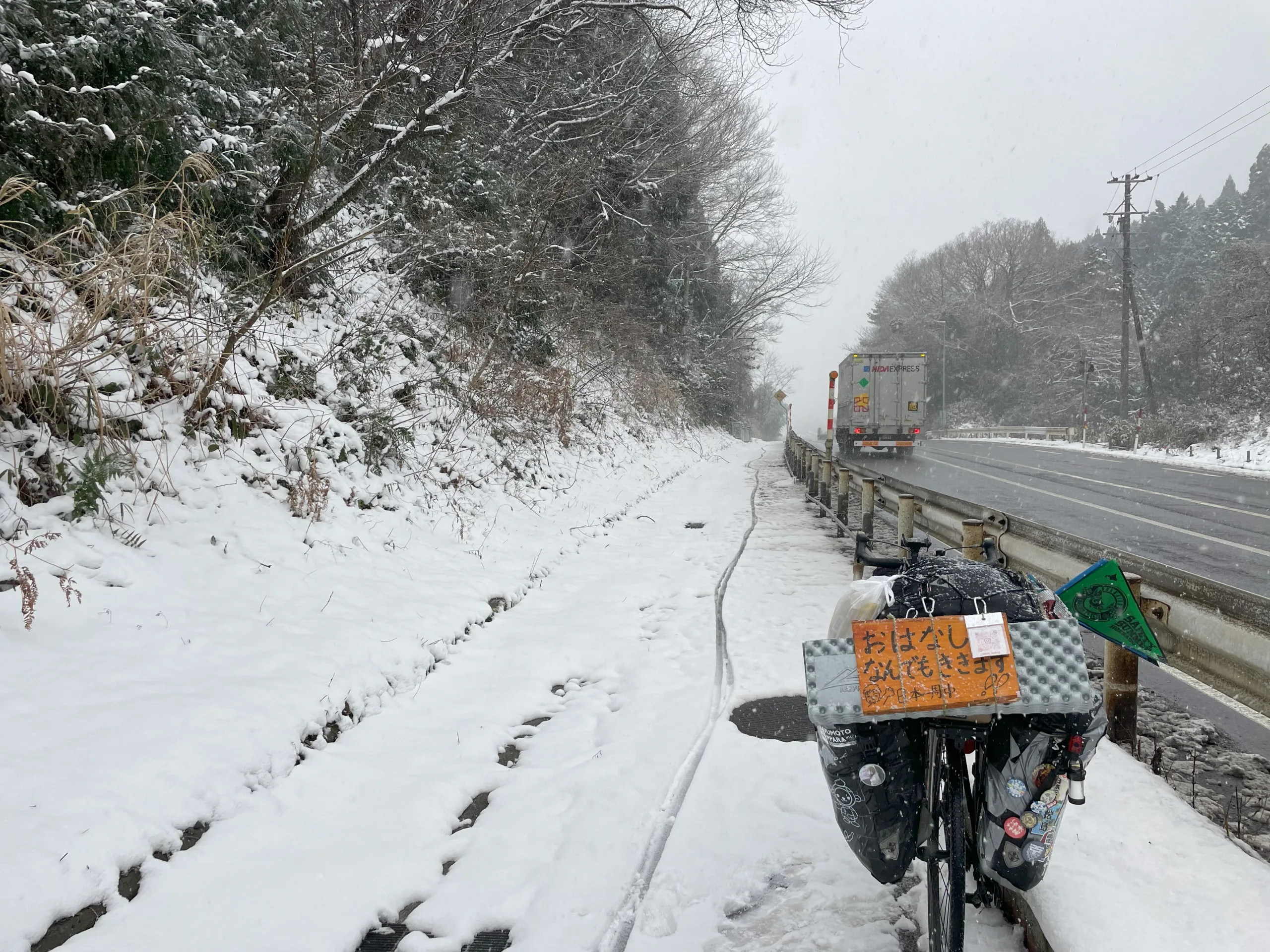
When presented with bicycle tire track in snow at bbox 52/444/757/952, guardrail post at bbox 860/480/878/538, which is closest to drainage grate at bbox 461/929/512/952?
bicycle tire track in snow at bbox 52/444/757/952

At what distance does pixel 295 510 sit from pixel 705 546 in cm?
526

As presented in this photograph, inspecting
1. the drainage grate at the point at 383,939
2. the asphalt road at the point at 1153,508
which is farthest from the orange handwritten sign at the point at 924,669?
the asphalt road at the point at 1153,508

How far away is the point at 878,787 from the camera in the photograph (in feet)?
6.82

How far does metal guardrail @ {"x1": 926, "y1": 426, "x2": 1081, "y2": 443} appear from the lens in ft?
124

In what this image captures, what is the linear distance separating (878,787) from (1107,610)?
1.53 m

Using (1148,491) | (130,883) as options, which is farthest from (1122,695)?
(1148,491)

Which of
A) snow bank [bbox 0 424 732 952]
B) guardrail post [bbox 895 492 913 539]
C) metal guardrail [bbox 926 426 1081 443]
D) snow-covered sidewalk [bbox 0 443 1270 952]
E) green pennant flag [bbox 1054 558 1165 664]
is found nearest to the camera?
snow-covered sidewalk [bbox 0 443 1270 952]

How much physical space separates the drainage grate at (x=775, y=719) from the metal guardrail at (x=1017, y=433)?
3911 centimetres

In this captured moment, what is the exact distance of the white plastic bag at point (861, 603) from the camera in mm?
2252

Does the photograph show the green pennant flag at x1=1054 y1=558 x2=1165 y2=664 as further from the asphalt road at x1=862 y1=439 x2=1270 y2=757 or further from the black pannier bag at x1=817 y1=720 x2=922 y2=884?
the asphalt road at x1=862 y1=439 x2=1270 y2=757

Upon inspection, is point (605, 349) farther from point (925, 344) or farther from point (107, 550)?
point (925, 344)

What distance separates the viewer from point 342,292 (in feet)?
30.7

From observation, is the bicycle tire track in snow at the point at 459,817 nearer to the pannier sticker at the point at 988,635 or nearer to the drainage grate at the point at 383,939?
the drainage grate at the point at 383,939

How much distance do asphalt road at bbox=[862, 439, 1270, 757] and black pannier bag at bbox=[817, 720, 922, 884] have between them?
122 inches
